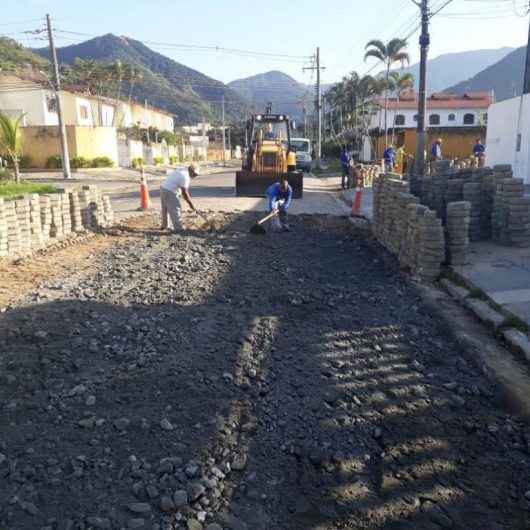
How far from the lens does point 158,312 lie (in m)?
5.45

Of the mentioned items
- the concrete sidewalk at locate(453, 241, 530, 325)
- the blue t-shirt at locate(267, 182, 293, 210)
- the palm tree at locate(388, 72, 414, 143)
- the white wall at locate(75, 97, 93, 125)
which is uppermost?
the palm tree at locate(388, 72, 414, 143)

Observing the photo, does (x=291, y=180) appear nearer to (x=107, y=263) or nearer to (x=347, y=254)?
(x=347, y=254)

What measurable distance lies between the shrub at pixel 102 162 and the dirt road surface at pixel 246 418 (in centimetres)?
3065

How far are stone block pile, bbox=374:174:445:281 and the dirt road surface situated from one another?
1023 millimetres

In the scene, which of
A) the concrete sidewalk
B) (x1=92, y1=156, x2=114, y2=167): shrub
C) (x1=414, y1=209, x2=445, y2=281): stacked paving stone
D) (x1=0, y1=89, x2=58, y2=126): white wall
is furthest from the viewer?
(x1=0, y1=89, x2=58, y2=126): white wall

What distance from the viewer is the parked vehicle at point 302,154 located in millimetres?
29453

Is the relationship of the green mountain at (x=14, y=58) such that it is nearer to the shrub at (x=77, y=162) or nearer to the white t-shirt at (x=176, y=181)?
the shrub at (x=77, y=162)

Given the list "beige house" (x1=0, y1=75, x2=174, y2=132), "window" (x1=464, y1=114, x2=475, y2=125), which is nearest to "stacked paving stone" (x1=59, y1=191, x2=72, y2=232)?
"beige house" (x1=0, y1=75, x2=174, y2=132)

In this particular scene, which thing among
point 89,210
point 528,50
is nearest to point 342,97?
point 528,50

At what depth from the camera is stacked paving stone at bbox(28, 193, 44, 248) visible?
8.64m

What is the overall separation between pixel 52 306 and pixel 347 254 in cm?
488

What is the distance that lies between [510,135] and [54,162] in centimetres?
2656

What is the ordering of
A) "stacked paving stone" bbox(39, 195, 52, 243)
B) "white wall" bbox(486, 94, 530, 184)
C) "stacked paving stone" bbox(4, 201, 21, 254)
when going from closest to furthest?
"stacked paving stone" bbox(4, 201, 21, 254), "stacked paving stone" bbox(39, 195, 52, 243), "white wall" bbox(486, 94, 530, 184)

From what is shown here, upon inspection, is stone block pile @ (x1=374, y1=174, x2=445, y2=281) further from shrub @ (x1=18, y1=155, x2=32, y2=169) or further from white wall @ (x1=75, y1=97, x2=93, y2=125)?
white wall @ (x1=75, y1=97, x2=93, y2=125)
